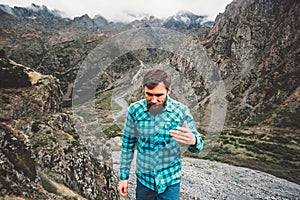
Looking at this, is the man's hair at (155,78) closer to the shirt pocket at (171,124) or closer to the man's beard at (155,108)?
the man's beard at (155,108)

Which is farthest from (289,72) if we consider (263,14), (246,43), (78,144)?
(78,144)

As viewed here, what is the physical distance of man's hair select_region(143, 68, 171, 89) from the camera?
351 cm

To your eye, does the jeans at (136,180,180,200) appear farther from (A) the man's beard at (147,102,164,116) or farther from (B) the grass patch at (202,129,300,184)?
(B) the grass patch at (202,129,300,184)

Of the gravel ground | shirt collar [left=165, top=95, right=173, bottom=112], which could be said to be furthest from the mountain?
shirt collar [left=165, top=95, right=173, bottom=112]

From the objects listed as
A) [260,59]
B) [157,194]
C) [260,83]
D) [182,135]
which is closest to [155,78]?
[182,135]

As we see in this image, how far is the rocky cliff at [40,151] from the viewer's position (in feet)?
27.9

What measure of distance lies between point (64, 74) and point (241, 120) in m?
135

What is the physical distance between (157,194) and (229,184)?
31.0 m

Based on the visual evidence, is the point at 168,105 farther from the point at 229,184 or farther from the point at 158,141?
the point at 229,184

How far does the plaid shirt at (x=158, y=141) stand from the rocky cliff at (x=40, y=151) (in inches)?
222

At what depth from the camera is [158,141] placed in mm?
3568

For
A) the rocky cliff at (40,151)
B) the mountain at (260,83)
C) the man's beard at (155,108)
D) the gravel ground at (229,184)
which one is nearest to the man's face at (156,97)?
the man's beard at (155,108)

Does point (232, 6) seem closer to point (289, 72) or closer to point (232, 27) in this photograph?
point (232, 27)

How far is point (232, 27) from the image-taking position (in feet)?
344
